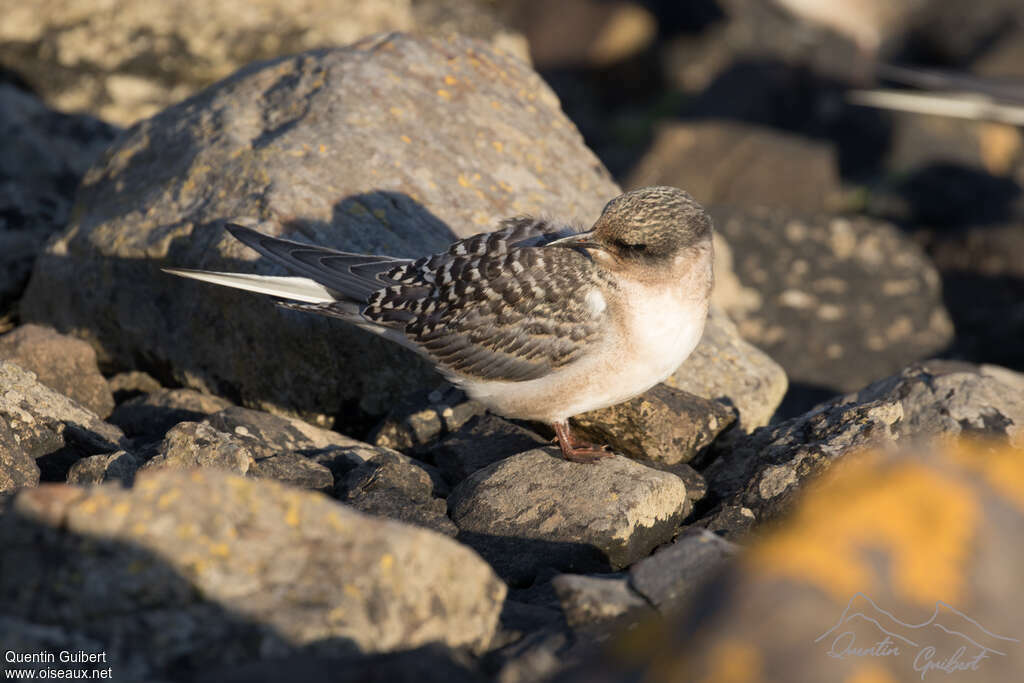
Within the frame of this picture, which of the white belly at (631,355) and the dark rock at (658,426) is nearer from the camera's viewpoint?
the white belly at (631,355)

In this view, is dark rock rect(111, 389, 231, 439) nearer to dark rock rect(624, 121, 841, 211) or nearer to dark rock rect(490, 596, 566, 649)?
dark rock rect(490, 596, 566, 649)

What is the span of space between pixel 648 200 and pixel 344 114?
113 inches

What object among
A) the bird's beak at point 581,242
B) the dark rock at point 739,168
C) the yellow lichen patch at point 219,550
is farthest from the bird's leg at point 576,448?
the dark rock at point 739,168

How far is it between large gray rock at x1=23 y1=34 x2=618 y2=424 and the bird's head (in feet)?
5.87

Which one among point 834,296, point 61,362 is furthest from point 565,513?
point 834,296

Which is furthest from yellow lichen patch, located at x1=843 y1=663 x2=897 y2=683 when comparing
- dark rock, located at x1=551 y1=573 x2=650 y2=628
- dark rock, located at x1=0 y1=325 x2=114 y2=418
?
dark rock, located at x1=0 y1=325 x2=114 y2=418

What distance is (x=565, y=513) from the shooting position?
4.94 meters

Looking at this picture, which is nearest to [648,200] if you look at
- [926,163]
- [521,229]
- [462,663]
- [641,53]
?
[521,229]

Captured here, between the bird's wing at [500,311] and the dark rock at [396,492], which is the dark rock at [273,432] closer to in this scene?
the dark rock at [396,492]

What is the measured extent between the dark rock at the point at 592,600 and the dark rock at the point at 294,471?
181 centimetres

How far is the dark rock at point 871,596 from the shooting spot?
2.82 metres

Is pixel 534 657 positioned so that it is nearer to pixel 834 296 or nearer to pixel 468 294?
pixel 468 294

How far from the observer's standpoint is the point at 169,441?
504cm

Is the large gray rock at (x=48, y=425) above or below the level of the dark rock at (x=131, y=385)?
above
